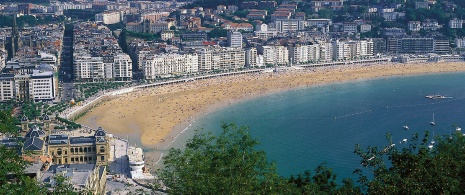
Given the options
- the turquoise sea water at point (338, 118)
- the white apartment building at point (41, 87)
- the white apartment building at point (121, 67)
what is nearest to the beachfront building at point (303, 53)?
the turquoise sea water at point (338, 118)

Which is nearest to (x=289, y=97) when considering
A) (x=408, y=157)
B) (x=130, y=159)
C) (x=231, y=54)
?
(x=231, y=54)

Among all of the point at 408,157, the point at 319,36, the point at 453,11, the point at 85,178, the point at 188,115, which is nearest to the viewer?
the point at 408,157

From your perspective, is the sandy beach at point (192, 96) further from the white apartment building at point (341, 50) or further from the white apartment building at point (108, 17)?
the white apartment building at point (108, 17)

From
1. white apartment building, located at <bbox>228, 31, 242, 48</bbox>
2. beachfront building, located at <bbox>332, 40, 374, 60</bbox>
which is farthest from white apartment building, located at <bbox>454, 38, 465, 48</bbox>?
white apartment building, located at <bbox>228, 31, 242, 48</bbox>

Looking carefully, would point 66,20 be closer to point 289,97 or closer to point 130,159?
point 289,97

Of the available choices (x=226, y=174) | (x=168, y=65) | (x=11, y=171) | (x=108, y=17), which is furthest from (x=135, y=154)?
(x=108, y=17)
